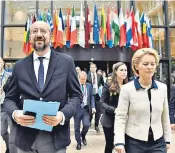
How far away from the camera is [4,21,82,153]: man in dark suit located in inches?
119

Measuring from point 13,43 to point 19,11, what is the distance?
5.14ft

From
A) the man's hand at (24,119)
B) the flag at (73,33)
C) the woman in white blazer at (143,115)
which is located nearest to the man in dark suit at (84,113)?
the woman in white blazer at (143,115)

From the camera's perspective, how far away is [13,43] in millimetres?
16281

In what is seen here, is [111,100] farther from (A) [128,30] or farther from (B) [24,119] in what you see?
(A) [128,30]

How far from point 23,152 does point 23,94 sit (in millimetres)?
514

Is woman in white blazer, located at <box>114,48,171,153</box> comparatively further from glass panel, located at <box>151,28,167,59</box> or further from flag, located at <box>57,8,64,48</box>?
glass panel, located at <box>151,28,167,59</box>

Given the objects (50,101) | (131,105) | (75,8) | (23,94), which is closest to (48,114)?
(50,101)

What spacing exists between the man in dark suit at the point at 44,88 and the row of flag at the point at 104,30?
1192 cm

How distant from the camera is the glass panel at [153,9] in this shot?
16203 mm

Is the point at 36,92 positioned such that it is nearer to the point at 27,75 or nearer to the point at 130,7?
the point at 27,75

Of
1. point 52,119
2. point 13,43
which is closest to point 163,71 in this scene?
point 13,43

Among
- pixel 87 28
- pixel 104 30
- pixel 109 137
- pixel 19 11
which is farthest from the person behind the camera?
pixel 19 11

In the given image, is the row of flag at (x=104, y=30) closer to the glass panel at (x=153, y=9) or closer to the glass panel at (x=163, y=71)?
the glass panel at (x=153, y=9)

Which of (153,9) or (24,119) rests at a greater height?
(153,9)
